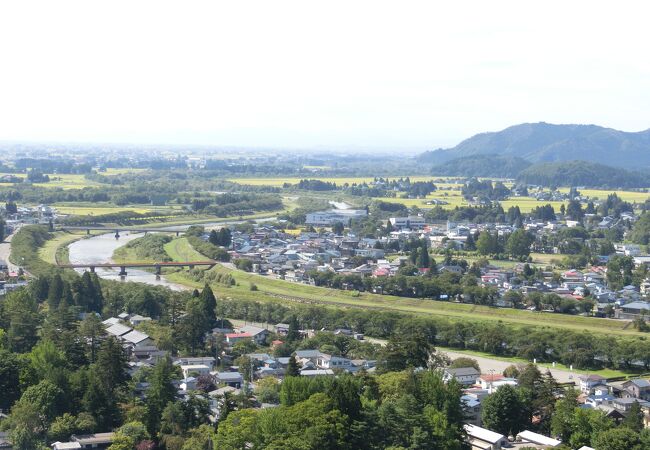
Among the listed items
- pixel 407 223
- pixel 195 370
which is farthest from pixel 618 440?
pixel 407 223

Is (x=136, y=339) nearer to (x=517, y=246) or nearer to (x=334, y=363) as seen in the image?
(x=334, y=363)

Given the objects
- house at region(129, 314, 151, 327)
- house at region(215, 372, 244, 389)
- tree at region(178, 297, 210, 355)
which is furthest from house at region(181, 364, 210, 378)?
house at region(129, 314, 151, 327)

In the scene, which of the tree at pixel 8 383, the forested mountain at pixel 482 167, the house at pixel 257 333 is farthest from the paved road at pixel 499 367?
the forested mountain at pixel 482 167

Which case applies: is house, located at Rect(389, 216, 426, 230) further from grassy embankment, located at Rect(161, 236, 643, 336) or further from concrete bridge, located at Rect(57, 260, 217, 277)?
grassy embankment, located at Rect(161, 236, 643, 336)

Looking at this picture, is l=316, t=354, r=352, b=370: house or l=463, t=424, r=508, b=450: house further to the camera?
l=316, t=354, r=352, b=370: house

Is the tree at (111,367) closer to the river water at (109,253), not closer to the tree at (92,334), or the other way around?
the tree at (92,334)

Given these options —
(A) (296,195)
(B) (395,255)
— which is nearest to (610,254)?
(B) (395,255)

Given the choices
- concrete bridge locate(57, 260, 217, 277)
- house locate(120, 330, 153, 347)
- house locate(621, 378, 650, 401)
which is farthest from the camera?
concrete bridge locate(57, 260, 217, 277)
